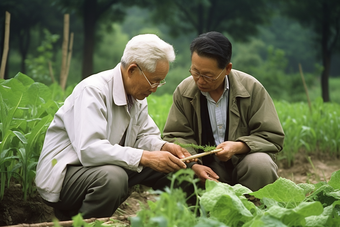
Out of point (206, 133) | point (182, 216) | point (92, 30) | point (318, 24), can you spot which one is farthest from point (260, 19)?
point (182, 216)

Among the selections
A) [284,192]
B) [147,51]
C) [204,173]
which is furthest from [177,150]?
[284,192]

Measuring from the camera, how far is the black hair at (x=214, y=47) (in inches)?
90.6

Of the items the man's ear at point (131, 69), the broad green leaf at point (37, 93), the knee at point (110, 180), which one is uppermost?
the man's ear at point (131, 69)

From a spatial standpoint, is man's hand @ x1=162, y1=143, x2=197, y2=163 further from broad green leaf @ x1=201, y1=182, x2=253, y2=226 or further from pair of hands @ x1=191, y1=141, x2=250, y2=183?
broad green leaf @ x1=201, y1=182, x2=253, y2=226

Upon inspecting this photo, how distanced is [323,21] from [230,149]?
40.0ft

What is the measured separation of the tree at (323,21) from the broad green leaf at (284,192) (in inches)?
455

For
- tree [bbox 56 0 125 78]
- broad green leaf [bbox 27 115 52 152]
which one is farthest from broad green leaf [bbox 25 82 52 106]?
tree [bbox 56 0 125 78]

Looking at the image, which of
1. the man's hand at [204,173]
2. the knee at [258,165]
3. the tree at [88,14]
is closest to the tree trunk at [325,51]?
the tree at [88,14]

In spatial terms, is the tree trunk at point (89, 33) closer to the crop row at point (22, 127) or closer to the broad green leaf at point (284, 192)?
the crop row at point (22, 127)

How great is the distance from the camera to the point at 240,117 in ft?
8.11

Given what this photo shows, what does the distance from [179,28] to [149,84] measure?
44.0ft

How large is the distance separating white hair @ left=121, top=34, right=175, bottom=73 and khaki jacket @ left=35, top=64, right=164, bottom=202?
0.14 meters

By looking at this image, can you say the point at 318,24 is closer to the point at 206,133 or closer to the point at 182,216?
the point at 206,133

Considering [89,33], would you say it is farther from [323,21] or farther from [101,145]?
[101,145]
